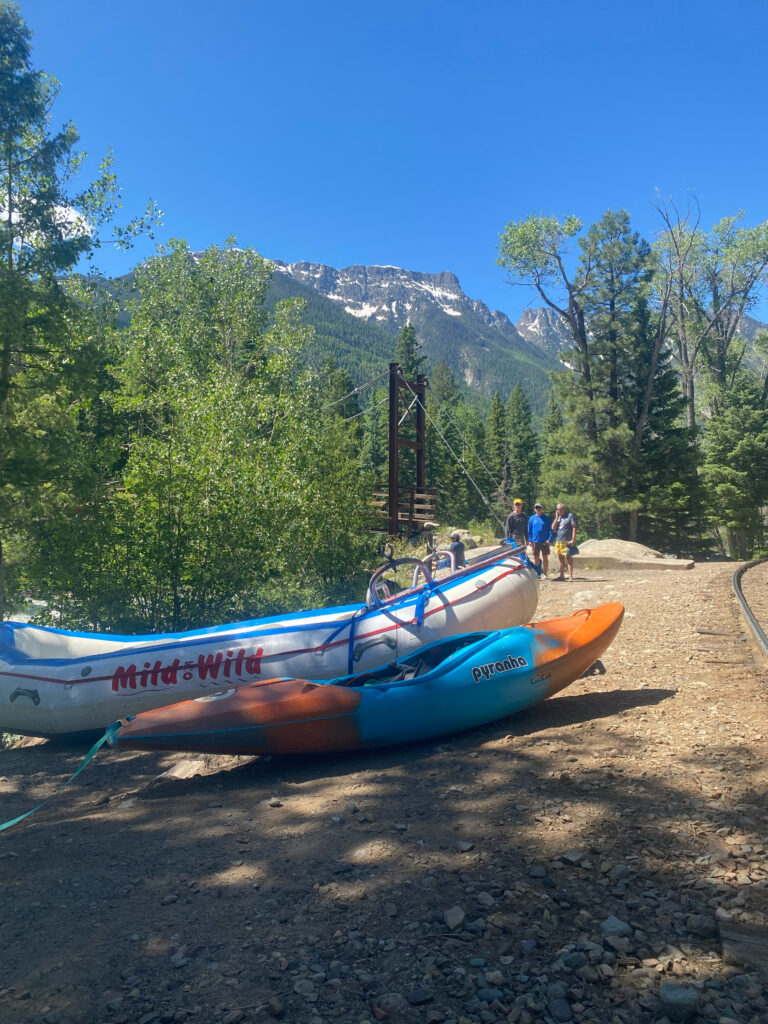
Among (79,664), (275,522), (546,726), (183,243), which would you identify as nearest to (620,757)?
(546,726)

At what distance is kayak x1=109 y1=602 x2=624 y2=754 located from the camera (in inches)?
223

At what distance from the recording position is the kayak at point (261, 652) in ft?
24.0

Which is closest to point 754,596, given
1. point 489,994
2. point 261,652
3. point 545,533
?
point 545,533

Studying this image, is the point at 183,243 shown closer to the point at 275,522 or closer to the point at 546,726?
the point at 275,522

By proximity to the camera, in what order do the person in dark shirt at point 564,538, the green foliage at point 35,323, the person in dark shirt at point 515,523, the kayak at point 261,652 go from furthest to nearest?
the person in dark shirt at point 515,523 < the person in dark shirt at point 564,538 < the green foliage at point 35,323 < the kayak at point 261,652

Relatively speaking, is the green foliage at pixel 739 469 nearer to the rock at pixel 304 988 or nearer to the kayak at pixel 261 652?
the kayak at pixel 261 652

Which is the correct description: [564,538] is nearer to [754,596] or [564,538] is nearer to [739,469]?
[754,596]

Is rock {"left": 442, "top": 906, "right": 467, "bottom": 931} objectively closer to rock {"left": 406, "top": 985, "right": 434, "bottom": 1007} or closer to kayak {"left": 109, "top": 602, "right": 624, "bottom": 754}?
rock {"left": 406, "top": 985, "right": 434, "bottom": 1007}

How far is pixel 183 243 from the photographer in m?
31.2

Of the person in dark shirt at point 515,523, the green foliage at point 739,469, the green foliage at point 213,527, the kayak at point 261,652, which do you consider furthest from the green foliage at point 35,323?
the green foliage at point 739,469

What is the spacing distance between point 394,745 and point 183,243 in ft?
99.1

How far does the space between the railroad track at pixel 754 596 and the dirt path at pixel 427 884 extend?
2.86 m

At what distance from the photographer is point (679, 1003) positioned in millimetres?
2311

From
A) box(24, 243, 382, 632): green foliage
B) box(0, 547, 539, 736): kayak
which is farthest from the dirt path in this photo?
box(24, 243, 382, 632): green foliage
